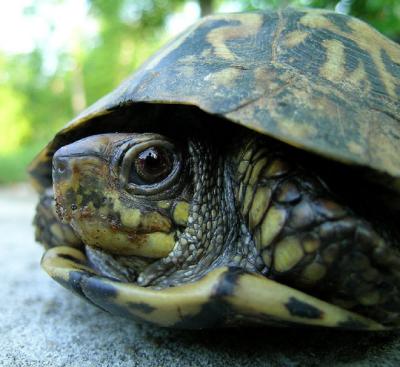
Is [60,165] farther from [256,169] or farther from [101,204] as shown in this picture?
[256,169]

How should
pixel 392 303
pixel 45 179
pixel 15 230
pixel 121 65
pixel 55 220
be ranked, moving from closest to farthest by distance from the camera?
pixel 392 303 → pixel 55 220 → pixel 45 179 → pixel 15 230 → pixel 121 65

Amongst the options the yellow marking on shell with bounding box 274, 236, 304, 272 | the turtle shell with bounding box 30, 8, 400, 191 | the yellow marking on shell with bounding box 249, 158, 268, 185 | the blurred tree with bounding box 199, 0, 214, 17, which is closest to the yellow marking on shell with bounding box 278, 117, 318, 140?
the turtle shell with bounding box 30, 8, 400, 191

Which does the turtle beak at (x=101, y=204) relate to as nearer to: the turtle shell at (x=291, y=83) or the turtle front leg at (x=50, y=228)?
the turtle shell at (x=291, y=83)

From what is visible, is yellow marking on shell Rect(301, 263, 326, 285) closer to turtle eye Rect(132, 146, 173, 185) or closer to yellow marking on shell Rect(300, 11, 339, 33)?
turtle eye Rect(132, 146, 173, 185)

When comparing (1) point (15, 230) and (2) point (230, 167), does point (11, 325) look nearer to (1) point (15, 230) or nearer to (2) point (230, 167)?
(2) point (230, 167)

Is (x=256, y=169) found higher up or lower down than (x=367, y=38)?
lower down

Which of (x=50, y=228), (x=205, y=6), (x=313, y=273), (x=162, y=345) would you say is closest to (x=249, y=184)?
(x=313, y=273)

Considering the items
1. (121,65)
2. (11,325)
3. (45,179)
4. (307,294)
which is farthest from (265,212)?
Result: (121,65)

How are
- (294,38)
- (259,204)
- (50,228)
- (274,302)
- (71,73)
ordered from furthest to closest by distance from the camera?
1. (71,73)
2. (50,228)
3. (294,38)
4. (259,204)
5. (274,302)

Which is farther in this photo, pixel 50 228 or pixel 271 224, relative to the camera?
pixel 50 228
